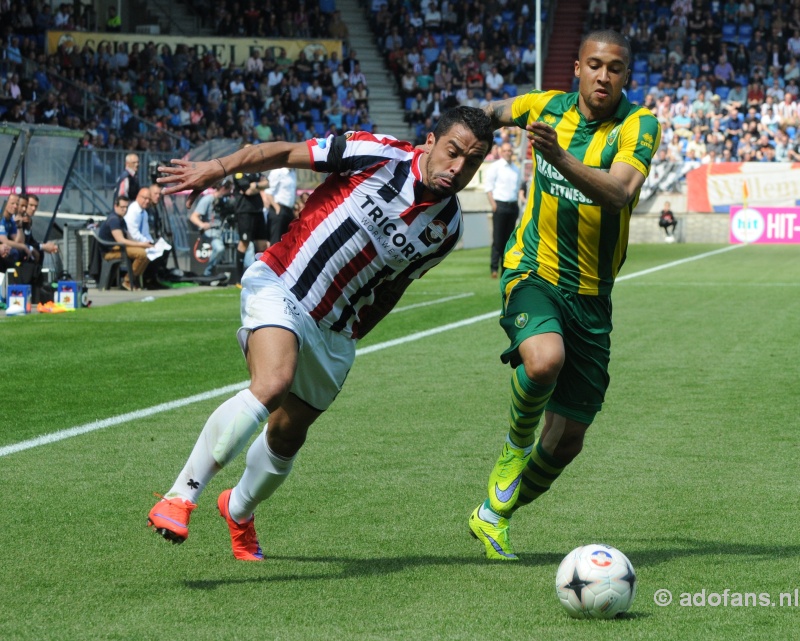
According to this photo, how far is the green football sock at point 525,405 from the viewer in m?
5.05

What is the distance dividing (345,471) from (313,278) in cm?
192

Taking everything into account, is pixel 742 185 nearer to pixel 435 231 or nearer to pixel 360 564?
pixel 435 231

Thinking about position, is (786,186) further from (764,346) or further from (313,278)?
(313,278)

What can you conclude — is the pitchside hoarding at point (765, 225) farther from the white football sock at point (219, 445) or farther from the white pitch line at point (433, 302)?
the white football sock at point (219, 445)

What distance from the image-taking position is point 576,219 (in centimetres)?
541

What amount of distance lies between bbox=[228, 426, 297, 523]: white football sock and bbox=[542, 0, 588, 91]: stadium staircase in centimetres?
3848

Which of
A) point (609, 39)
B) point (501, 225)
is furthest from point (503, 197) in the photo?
point (609, 39)

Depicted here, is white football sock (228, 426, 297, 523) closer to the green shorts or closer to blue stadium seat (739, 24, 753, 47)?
the green shorts

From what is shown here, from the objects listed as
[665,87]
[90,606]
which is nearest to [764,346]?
[90,606]

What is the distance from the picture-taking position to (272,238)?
64.3 feet

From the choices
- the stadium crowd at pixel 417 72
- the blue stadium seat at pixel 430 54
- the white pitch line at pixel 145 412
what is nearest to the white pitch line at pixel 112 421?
the white pitch line at pixel 145 412

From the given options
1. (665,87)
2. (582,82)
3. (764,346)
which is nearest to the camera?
(582,82)

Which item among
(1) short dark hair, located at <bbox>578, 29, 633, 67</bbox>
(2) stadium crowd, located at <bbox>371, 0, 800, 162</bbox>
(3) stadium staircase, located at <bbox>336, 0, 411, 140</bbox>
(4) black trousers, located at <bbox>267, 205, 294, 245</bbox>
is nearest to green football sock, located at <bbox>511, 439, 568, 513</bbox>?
(1) short dark hair, located at <bbox>578, 29, 633, 67</bbox>

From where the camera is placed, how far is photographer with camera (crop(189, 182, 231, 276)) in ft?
66.0
